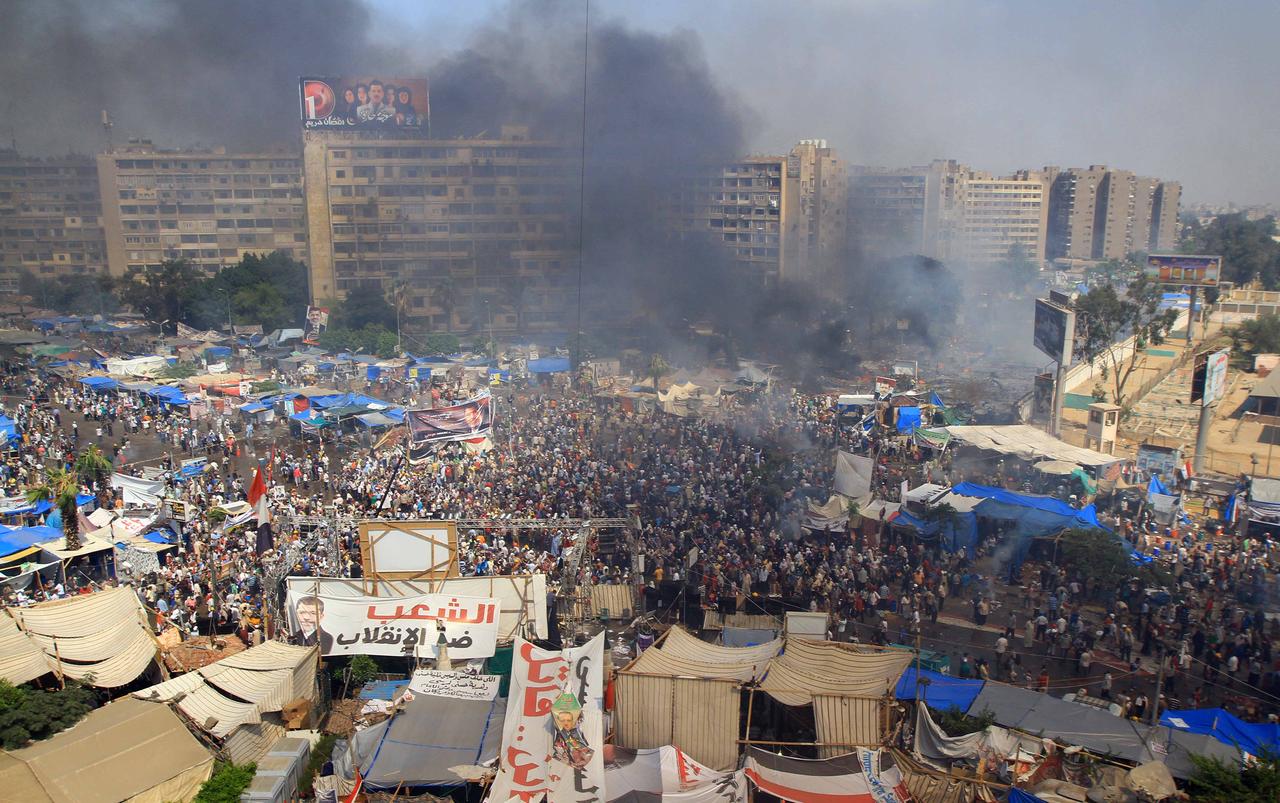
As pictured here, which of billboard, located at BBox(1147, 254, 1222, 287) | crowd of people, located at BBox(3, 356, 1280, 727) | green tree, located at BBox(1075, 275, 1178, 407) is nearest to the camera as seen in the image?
crowd of people, located at BBox(3, 356, 1280, 727)

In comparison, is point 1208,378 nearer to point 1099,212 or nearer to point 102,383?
point 102,383

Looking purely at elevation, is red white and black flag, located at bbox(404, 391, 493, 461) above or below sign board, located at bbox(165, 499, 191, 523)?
above

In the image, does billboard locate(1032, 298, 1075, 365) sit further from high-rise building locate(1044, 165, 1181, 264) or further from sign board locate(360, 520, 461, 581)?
high-rise building locate(1044, 165, 1181, 264)

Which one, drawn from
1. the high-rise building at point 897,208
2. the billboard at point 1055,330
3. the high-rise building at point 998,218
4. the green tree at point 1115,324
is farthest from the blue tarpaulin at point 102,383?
the high-rise building at point 998,218

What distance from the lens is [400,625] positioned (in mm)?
8148

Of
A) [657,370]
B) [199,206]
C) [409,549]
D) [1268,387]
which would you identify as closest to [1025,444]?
[1268,387]

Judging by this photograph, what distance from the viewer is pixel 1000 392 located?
26188 mm

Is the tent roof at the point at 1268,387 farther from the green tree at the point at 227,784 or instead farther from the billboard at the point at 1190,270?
the green tree at the point at 227,784

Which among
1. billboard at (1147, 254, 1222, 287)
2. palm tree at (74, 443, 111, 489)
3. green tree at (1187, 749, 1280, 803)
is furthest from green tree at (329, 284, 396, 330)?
green tree at (1187, 749, 1280, 803)

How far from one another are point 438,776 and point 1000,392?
905 inches

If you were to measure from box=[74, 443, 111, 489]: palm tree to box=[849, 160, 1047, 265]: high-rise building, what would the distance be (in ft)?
135

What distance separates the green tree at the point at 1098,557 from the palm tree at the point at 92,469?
1304 centimetres

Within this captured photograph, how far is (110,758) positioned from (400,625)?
2430mm

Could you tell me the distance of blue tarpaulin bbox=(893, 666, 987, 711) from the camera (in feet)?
22.7
